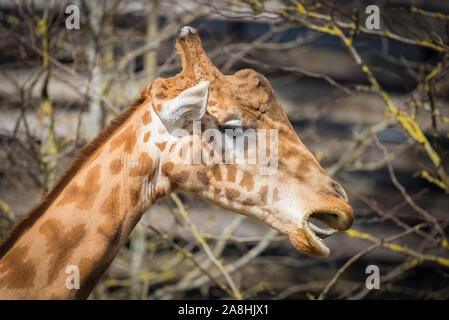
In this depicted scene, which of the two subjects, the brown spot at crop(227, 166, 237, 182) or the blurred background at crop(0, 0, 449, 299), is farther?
the blurred background at crop(0, 0, 449, 299)

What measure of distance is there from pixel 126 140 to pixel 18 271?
749 mm

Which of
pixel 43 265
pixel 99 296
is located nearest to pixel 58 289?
pixel 43 265

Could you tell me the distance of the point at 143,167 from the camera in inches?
90.4

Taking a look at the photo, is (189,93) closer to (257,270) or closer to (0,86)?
(257,270)

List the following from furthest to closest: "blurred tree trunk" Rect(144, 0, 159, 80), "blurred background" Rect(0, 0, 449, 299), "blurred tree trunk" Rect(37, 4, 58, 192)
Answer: "blurred tree trunk" Rect(144, 0, 159, 80)
"blurred background" Rect(0, 0, 449, 299)
"blurred tree trunk" Rect(37, 4, 58, 192)

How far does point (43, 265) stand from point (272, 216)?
3.41ft

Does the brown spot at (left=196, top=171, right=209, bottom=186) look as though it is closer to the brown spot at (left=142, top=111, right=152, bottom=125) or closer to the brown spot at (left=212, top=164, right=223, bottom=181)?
the brown spot at (left=212, top=164, right=223, bottom=181)

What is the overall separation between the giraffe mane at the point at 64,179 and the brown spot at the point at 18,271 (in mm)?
85

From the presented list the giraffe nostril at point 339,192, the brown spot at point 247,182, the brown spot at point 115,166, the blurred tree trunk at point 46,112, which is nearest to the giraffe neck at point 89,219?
the brown spot at point 115,166

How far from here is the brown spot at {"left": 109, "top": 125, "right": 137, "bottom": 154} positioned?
234cm

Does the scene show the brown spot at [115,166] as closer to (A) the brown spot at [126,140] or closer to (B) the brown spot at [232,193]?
(A) the brown spot at [126,140]

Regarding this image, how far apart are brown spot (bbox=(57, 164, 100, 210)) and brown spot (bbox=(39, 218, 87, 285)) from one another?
100 millimetres

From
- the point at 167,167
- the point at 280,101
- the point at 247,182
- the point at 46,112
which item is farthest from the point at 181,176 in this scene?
the point at 280,101

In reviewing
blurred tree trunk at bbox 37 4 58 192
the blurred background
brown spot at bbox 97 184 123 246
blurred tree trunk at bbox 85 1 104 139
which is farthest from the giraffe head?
the blurred background
